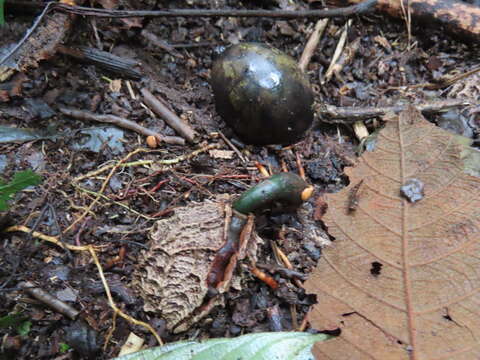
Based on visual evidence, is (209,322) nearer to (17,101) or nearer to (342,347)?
(342,347)

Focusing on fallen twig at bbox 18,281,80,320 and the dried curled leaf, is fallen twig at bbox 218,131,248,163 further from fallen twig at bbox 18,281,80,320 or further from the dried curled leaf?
fallen twig at bbox 18,281,80,320

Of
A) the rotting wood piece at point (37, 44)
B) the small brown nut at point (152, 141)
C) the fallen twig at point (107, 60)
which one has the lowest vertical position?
the small brown nut at point (152, 141)

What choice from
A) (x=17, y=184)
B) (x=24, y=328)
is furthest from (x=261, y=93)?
(x=24, y=328)

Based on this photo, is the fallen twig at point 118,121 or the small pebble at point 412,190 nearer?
the small pebble at point 412,190

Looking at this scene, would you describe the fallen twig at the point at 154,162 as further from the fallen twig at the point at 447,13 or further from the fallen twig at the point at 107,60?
A: the fallen twig at the point at 447,13

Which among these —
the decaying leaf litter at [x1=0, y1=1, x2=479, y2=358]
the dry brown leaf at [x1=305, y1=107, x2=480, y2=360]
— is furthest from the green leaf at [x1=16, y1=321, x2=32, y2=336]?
the dry brown leaf at [x1=305, y1=107, x2=480, y2=360]

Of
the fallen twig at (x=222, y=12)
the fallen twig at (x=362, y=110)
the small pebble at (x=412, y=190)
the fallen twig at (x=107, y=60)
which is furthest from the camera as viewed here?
the fallen twig at (x=362, y=110)

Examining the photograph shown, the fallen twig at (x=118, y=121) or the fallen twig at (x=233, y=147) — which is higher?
the fallen twig at (x=118, y=121)

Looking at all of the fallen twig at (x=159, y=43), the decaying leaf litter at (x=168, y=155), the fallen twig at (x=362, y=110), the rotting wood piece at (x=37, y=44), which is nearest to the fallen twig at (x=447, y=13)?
the decaying leaf litter at (x=168, y=155)
